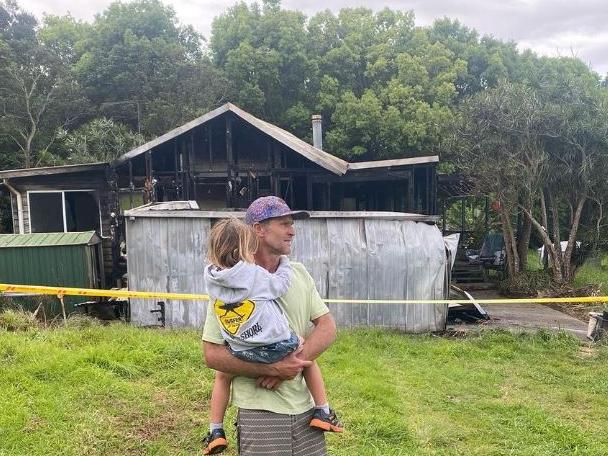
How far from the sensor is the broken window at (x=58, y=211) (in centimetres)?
1393

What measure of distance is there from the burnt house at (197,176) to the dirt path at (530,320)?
3.61m

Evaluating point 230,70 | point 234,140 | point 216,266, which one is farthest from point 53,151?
point 216,266

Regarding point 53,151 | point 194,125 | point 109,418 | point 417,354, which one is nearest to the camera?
point 109,418

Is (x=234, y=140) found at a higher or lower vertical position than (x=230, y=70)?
lower

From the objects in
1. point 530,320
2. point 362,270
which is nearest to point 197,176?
point 362,270

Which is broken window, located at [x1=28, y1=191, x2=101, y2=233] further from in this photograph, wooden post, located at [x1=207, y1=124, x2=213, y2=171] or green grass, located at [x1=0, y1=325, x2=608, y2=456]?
green grass, located at [x1=0, y1=325, x2=608, y2=456]

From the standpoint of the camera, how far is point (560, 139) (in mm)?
13414

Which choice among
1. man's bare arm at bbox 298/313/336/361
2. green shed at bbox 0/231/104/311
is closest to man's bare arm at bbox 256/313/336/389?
man's bare arm at bbox 298/313/336/361

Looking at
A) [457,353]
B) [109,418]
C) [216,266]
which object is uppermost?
[216,266]

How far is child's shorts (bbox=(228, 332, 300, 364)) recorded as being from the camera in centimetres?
200

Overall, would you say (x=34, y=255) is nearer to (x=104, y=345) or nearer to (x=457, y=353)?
(x=104, y=345)

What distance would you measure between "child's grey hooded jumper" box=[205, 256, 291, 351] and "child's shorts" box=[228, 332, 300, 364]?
2 cm

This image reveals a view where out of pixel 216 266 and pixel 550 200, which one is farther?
pixel 550 200

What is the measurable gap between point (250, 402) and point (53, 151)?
79.9 feet
